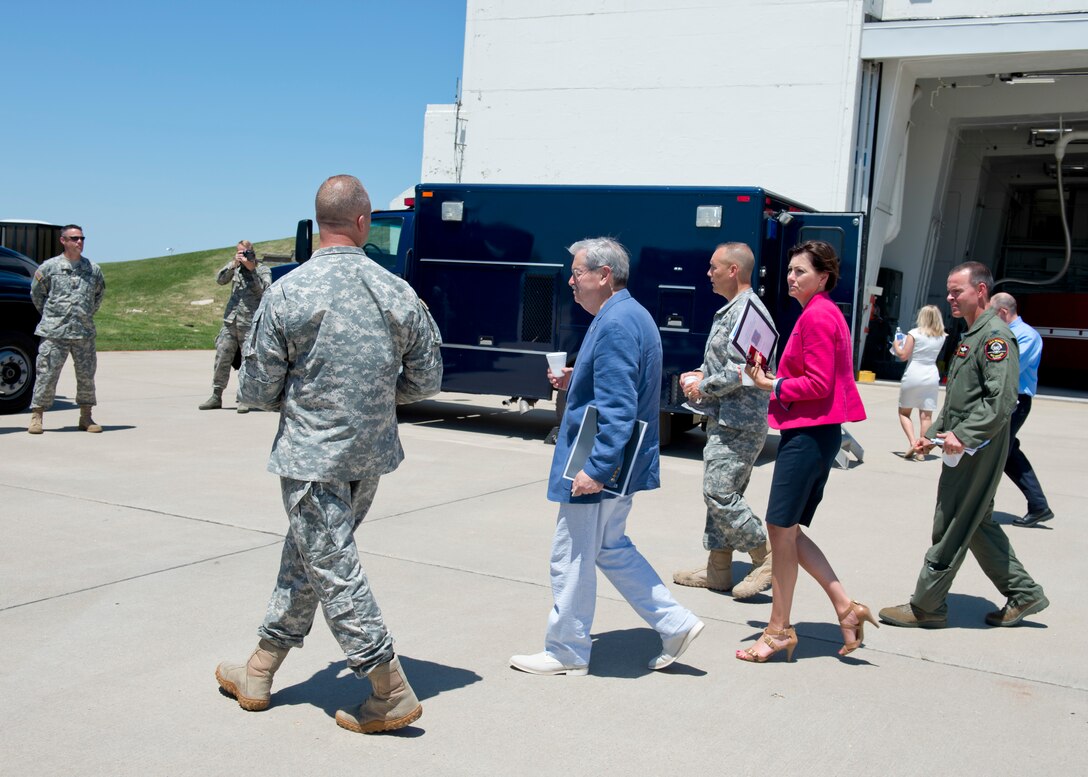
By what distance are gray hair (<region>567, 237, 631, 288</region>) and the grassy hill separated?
57.5ft

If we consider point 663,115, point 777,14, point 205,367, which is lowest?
point 205,367

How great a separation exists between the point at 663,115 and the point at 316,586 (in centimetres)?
2017

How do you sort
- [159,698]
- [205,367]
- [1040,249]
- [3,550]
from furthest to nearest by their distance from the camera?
1. [1040,249]
2. [205,367]
3. [3,550]
4. [159,698]

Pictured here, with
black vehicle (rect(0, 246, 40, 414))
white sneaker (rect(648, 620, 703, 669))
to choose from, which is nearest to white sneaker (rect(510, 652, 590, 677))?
white sneaker (rect(648, 620, 703, 669))

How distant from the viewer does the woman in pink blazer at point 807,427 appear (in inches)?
179

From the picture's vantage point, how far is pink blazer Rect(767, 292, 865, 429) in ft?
14.9

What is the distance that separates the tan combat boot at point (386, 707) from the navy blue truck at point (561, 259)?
6.88m

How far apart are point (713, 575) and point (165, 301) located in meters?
29.4

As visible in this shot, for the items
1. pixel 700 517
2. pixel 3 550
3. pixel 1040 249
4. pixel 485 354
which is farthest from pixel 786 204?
pixel 1040 249

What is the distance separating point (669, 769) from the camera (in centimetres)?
362

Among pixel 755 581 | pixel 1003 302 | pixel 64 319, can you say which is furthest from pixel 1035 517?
pixel 64 319

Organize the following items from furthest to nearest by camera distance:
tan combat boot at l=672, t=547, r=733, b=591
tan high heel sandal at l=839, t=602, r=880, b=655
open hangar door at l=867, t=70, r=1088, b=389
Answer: open hangar door at l=867, t=70, r=1088, b=389
tan combat boot at l=672, t=547, r=733, b=591
tan high heel sandal at l=839, t=602, r=880, b=655

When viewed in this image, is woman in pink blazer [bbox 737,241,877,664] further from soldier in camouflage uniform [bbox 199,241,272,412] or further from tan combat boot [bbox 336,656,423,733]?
soldier in camouflage uniform [bbox 199,241,272,412]

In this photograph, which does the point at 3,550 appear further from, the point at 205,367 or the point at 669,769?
the point at 205,367
